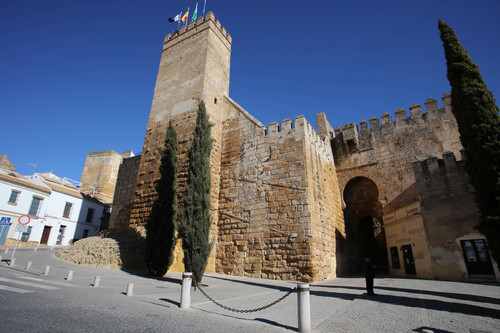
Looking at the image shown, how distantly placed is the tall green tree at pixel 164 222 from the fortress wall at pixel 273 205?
2.78 m

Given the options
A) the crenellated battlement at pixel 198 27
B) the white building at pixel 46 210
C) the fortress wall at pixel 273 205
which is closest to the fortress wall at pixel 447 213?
the fortress wall at pixel 273 205

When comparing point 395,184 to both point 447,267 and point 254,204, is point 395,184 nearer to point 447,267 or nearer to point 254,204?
point 447,267

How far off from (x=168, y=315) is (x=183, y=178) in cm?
782

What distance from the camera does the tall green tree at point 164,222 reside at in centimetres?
888

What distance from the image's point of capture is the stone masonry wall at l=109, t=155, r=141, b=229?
1638 centimetres

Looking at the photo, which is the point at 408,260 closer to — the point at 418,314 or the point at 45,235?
the point at 418,314

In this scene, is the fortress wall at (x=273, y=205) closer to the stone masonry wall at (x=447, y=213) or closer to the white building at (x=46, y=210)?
the stone masonry wall at (x=447, y=213)

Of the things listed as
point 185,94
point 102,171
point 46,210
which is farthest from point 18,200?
point 185,94

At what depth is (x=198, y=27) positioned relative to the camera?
15211mm

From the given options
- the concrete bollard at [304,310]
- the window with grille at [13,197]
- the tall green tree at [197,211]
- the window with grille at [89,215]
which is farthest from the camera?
the window with grille at [89,215]

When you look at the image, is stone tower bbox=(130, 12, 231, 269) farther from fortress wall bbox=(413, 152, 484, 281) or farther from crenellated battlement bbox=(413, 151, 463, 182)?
crenellated battlement bbox=(413, 151, 463, 182)

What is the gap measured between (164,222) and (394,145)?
12.7 metres

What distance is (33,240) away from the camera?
20.1m

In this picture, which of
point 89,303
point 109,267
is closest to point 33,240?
point 109,267
